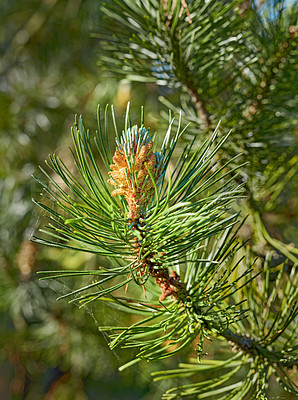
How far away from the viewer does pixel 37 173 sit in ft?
2.39

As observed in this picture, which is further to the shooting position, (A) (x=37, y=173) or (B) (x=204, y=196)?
(A) (x=37, y=173)

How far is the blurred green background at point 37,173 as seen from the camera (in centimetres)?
72

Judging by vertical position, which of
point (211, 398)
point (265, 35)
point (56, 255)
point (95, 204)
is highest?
point (265, 35)

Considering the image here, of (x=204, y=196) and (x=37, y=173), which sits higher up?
(x=204, y=196)

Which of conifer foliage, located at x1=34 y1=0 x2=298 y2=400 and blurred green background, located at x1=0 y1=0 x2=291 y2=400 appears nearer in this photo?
conifer foliage, located at x1=34 y1=0 x2=298 y2=400

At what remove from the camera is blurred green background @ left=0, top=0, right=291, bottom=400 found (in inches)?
28.4

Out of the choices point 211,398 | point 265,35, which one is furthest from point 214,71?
point 211,398

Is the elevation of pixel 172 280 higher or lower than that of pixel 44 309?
higher

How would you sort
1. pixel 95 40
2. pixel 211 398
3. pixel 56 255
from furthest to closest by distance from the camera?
1. pixel 95 40
2. pixel 211 398
3. pixel 56 255

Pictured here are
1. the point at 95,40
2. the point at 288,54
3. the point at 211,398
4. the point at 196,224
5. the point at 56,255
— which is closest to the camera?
the point at 196,224

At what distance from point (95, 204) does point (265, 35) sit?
0.88ft

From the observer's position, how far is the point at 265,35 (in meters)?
0.40

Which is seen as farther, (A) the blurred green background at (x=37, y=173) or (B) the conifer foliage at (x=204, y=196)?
(A) the blurred green background at (x=37, y=173)

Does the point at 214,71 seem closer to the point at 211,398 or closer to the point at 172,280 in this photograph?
the point at 172,280
